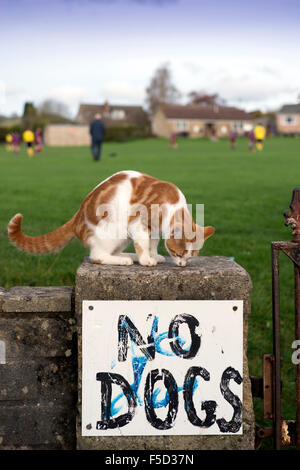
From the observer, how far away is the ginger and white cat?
289cm

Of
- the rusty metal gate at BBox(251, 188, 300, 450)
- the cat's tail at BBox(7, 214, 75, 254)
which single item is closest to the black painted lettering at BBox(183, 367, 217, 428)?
the rusty metal gate at BBox(251, 188, 300, 450)

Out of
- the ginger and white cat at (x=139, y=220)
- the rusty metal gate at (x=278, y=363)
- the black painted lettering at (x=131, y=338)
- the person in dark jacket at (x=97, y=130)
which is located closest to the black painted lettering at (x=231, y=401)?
the rusty metal gate at (x=278, y=363)

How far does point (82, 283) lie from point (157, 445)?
2.92 ft

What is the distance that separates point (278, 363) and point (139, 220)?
1030mm

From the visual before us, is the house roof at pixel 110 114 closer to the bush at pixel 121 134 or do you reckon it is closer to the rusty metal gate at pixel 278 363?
the bush at pixel 121 134

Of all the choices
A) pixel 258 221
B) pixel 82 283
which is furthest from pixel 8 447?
pixel 258 221

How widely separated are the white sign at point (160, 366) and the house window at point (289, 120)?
7307 cm

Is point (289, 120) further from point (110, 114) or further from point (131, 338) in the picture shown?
point (131, 338)

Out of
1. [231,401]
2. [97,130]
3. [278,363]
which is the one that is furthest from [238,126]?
[231,401]

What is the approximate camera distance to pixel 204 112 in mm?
75625

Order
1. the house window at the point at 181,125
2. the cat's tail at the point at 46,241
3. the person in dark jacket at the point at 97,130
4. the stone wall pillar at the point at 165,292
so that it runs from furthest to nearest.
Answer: the house window at the point at 181,125 → the person in dark jacket at the point at 97,130 → the cat's tail at the point at 46,241 → the stone wall pillar at the point at 165,292

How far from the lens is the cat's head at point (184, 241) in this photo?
2869mm
